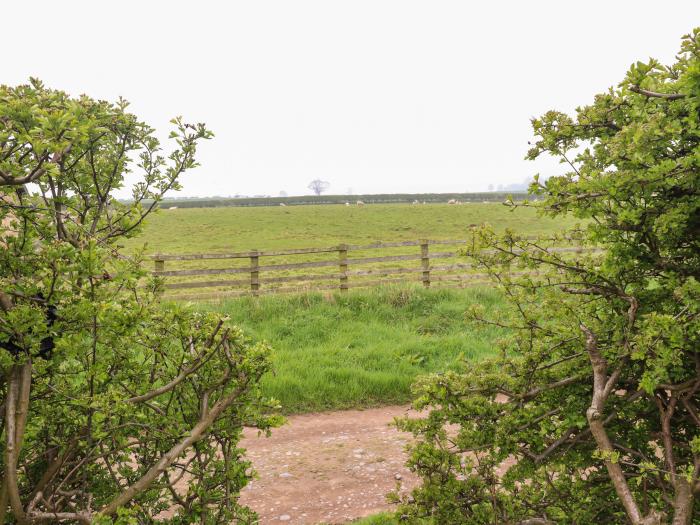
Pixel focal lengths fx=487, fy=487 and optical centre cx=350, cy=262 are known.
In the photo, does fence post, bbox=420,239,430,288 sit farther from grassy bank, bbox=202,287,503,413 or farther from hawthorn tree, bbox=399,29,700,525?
hawthorn tree, bbox=399,29,700,525

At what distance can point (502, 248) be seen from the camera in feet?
9.83

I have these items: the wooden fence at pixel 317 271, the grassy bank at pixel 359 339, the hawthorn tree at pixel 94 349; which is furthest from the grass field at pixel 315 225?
the hawthorn tree at pixel 94 349

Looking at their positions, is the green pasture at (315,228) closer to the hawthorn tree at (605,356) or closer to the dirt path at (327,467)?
the dirt path at (327,467)

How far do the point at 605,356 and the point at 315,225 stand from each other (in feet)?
133

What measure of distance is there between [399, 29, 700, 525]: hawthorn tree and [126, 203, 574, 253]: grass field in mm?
29756

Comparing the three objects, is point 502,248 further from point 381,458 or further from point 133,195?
point 381,458

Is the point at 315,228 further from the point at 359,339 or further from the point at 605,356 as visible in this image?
the point at 605,356

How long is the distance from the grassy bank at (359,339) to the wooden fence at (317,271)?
1178mm

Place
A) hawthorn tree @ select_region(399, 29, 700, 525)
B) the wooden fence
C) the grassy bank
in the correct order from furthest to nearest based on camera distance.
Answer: the wooden fence, the grassy bank, hawthorn tree @ select_region(399, 29, 700, 525)

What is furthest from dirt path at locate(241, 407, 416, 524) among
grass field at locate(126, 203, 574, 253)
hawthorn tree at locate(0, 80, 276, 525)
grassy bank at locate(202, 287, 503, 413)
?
grass field at locate(126, 203, 574, 253)

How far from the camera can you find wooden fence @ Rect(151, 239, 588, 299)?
12477mm

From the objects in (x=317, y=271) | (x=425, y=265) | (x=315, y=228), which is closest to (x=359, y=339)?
(x=425, y=265)

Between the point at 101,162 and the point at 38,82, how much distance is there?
73cm

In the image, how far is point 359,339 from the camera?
31.7ft
